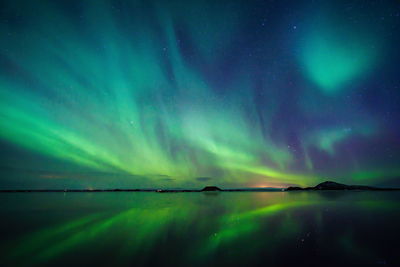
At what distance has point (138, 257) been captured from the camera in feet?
38.5

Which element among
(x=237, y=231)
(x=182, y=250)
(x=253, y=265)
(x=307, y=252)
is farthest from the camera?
(x=237, y=231)

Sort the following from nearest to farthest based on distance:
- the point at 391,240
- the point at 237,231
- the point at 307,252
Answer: the point at 307,252
the point at 391,240
the point at 237,231

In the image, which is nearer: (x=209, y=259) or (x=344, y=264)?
(x=344, y=264)

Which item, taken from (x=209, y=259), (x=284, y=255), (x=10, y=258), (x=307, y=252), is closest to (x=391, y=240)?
(x=307, y=252)

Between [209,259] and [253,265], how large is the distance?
2.15 meters

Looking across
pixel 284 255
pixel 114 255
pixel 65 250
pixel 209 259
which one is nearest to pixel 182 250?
pixel 209 259

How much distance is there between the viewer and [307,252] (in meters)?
12.4

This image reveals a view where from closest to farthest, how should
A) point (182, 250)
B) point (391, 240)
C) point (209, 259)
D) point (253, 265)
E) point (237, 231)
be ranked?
point (253, 265), point (209, 259), point (182, 250), point (391, 240), point (237, 231)

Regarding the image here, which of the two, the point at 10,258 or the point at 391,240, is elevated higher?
the point at 391,240

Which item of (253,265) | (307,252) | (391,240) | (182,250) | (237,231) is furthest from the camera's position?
(237,231)

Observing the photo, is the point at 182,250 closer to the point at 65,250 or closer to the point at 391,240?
the point at 65,250

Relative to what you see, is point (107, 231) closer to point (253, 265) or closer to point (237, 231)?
point (237, 231)

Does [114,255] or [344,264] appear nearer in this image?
[344,264]

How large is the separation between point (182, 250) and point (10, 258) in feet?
28.1
